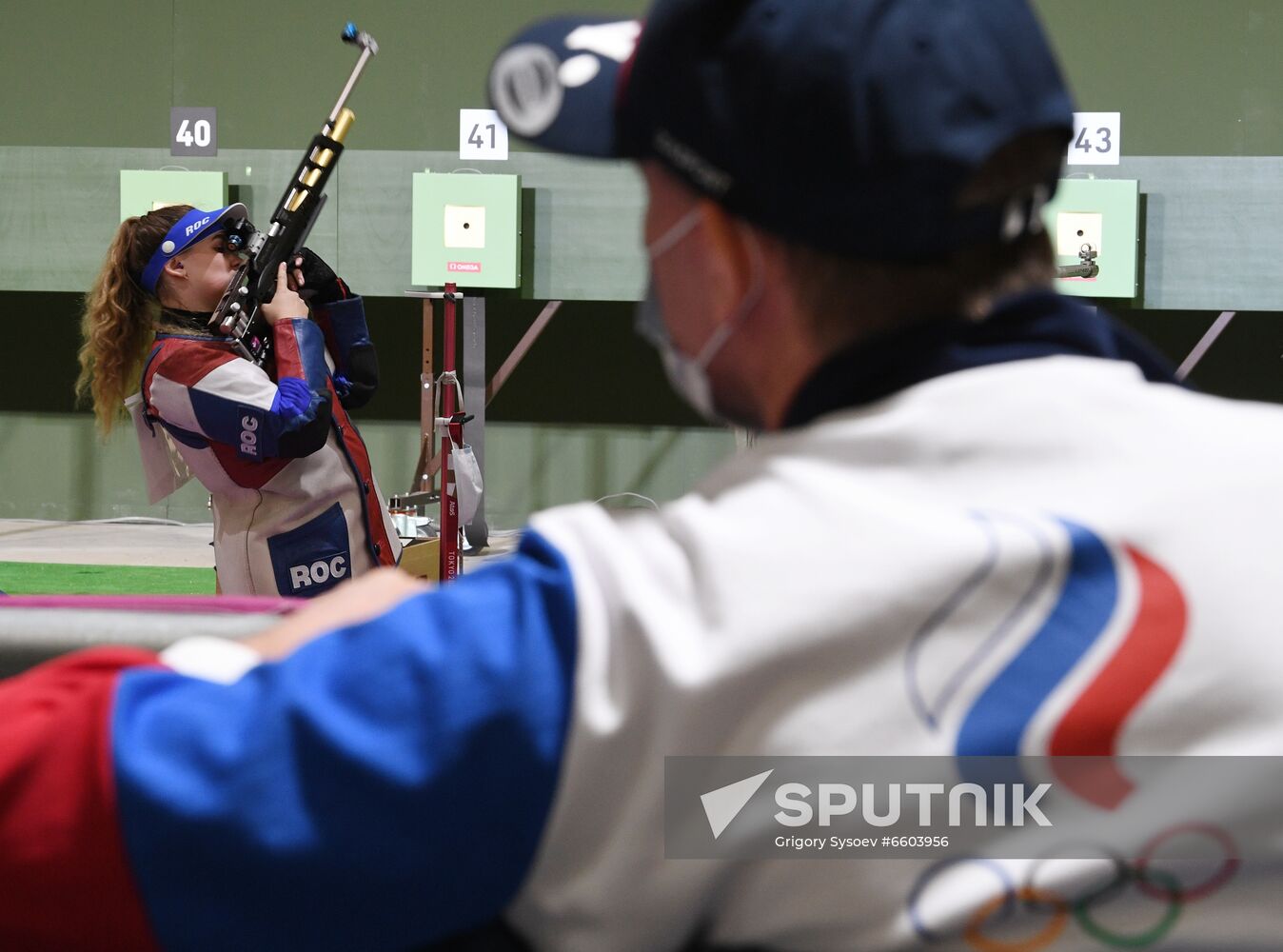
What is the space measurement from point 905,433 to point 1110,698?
0.40 ft

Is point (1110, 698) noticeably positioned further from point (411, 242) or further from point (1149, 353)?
point (411, 242)

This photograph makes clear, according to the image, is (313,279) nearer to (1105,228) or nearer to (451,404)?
(451,404)

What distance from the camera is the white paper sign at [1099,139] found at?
5.96 meters

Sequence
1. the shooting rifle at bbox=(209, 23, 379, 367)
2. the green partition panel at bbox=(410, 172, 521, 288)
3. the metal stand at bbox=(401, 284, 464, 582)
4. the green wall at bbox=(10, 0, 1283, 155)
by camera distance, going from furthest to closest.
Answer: the green wall at bbox=(10, 0, 1283, 155), the green partition panel at bbox=(410, 172, 521, 288), the metal stand at bbox=(401, 284, 464, 582), the shooting rifle at bbox=(209, 23, 379, 367)

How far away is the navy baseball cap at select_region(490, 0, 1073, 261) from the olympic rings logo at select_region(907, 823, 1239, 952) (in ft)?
0.80

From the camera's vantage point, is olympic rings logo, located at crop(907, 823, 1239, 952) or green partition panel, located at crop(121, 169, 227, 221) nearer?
olympic rings logo, located at crop(907, 823, 1239, 952)

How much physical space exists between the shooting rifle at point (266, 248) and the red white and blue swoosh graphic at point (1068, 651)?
2366 millimetres

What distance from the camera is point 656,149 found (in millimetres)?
542

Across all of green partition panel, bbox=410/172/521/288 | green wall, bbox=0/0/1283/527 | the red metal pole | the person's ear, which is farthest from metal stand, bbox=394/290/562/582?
the person's ear

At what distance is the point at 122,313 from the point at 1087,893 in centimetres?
262

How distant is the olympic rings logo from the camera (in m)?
0.48

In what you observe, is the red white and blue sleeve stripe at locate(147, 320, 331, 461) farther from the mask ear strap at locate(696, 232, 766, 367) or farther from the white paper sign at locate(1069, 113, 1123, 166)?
the white paper sign at locate(1069, 113, 1123, 166)

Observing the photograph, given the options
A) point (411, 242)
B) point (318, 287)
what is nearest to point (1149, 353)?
point (318, 287)

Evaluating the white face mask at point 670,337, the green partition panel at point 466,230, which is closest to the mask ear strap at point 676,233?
the white face mask at point 670,337
